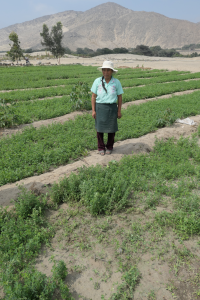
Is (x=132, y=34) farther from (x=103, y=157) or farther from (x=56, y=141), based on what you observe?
(x=103, y=157)

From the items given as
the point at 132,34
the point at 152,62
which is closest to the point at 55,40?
the point at 152,62

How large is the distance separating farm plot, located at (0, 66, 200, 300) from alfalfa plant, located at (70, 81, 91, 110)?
3.81m

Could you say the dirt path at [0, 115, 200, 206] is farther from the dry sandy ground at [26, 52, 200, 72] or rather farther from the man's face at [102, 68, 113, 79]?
the dry sandy ground at [26, 52, 200, 72]

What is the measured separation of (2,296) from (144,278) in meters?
1.68

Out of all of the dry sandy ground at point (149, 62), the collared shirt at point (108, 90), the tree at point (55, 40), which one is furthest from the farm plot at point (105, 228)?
the tree at point (55, 40)

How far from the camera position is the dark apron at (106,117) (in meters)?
4.68

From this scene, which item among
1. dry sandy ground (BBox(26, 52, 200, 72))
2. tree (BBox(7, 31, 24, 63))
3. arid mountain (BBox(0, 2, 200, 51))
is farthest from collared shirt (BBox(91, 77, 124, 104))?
arid mountain (BBox(0, 2, 200, 51))

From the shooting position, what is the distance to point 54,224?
3.22 meters

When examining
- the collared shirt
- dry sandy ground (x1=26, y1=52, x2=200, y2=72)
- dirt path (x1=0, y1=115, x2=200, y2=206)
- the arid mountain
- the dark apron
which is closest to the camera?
dirt path (x1=0, y1=115, x2=200, y2=206)

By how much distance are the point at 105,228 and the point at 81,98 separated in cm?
710

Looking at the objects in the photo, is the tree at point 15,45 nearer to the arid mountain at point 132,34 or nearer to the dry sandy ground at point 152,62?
the dry sandy ground at point 152,62

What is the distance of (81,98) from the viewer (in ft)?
30.2

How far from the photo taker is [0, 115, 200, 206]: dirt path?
3998mm

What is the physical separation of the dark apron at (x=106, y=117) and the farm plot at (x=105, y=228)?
33.8 inches
